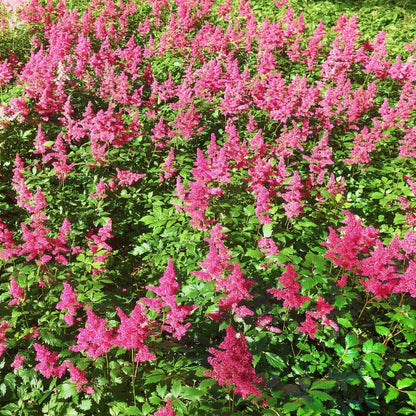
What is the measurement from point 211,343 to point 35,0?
10.2 metres

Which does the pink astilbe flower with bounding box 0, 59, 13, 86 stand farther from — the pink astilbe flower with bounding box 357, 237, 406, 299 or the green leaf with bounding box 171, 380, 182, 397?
the pink astilbe flower with bounding box 357, 237, 406, 299

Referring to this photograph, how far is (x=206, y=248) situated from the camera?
4320 millimetres

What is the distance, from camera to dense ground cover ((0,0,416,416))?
2.94 meters

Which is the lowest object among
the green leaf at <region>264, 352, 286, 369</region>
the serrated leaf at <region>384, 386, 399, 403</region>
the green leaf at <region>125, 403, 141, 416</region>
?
the serrated leaf at <region>384, 386, 399, 403</region>

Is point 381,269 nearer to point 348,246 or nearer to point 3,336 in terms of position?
point 348,246

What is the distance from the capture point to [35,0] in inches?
377

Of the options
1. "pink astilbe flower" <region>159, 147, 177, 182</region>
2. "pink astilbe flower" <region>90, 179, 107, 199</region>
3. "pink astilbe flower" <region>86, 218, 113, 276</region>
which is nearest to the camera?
"pink astilbe flower" <region>86, 218, 113, 276</region>

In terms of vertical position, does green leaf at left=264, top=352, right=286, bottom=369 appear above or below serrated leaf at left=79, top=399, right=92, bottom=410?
below

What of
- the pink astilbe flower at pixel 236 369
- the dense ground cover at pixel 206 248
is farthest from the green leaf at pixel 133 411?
the pink astilbe flower at pixel 236 369

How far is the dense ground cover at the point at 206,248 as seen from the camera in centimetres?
294

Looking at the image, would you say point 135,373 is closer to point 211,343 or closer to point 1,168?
point 211,343

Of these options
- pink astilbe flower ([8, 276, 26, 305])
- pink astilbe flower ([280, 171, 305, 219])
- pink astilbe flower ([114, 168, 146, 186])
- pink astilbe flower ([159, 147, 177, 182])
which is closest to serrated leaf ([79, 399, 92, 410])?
pink astilbe flower ([8, 276, 26, 305])

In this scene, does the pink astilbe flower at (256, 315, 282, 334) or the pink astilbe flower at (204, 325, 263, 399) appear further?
the pink astilbe flower at (256, 315, 282, 334)

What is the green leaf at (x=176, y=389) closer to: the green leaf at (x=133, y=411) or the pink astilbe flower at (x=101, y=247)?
the green leaf at (x=133, y=411)
